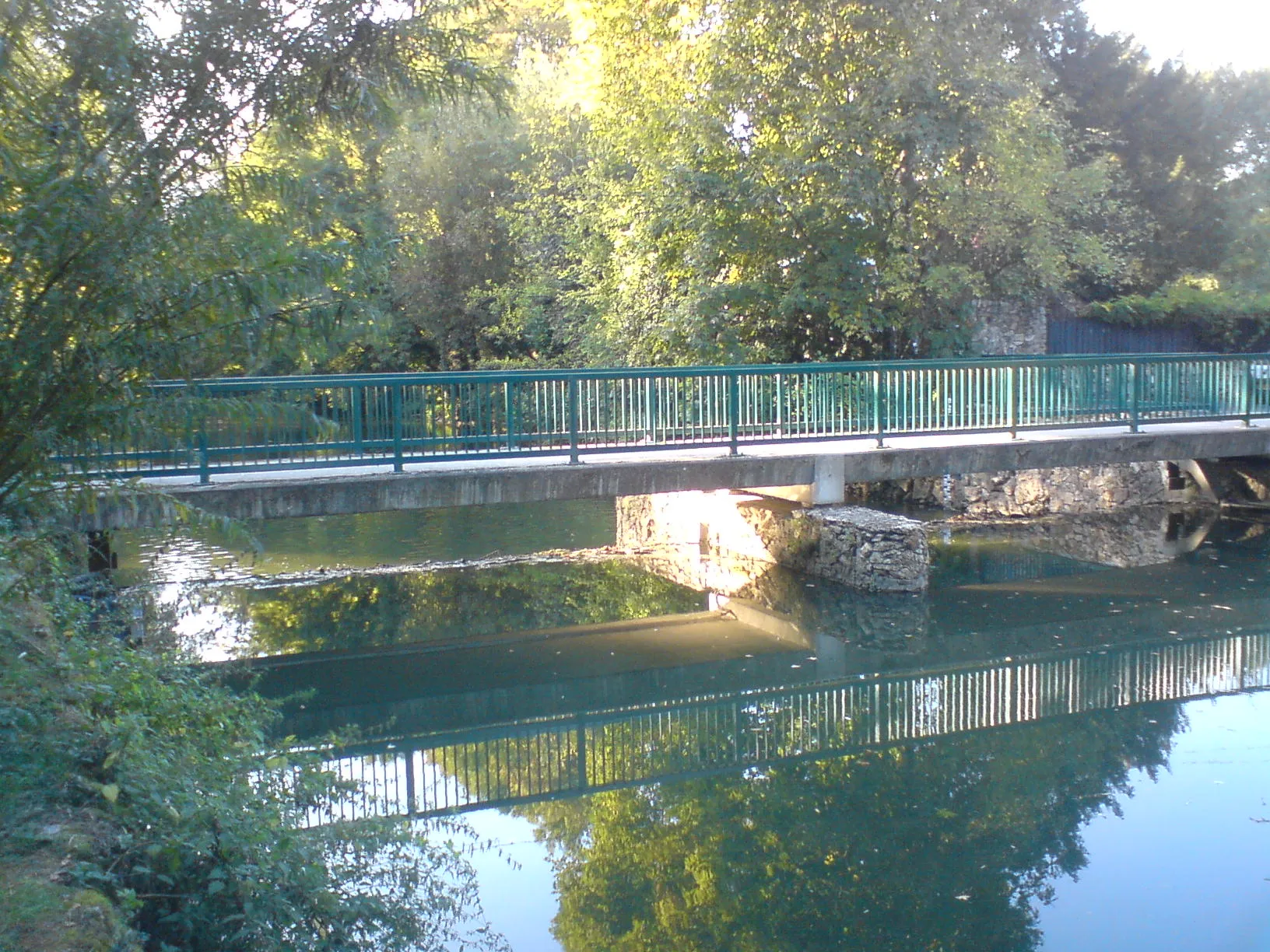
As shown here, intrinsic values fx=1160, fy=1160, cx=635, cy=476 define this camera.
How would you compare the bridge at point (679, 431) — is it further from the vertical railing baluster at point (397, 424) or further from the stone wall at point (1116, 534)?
the stone wall at point (1116, 534)

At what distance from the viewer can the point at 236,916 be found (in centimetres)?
429

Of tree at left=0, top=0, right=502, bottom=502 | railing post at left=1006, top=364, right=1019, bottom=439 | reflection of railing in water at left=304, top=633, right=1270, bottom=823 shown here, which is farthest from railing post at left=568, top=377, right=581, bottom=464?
tree at left=0, top=0, right=502, bottom=502

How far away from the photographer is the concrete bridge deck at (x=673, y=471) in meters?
11.1

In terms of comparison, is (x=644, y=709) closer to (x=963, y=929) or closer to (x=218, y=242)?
(x=963, y=929)

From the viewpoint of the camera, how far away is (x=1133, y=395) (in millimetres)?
16203

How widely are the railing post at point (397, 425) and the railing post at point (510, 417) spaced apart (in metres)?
1.23

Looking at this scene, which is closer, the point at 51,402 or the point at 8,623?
the point at 51,402

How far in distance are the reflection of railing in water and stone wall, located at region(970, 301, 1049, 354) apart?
14336 millimetres

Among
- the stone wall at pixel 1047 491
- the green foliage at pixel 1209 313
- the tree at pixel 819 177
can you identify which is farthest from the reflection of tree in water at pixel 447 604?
the green foliage at pixel 1209 313

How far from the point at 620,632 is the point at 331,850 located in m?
6.93

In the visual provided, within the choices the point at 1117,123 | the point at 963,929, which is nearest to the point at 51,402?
the point at 963,929

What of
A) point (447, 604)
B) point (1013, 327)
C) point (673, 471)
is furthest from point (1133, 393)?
point (447, 604)

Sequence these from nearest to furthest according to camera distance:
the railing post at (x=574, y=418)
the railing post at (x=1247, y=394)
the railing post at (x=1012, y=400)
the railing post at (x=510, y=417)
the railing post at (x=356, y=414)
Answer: the railing post at (x=356, y=414) → the railing post at (x=510, y=417) → the railing post at (x=574, y=418) → the railing post at (x=1012, y=400) → the railing post at (x=1247, y=394)

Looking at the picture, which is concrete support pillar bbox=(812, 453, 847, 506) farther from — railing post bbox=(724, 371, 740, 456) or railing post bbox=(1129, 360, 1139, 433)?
railing post bbox=(1129, 360, 1139, 433)
